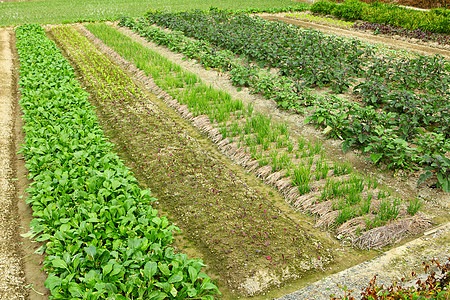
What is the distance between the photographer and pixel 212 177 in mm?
5176

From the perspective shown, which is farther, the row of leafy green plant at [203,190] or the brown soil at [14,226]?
the row of leafy green plant at [203,190]

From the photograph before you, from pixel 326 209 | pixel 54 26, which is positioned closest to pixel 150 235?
pixel 326 209

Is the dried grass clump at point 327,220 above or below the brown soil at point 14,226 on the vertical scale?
above

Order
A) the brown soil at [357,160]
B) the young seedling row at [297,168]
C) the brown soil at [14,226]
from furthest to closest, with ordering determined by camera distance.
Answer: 1. the brown soil at [357,160]
2. the young seedling row at [297,168]
3. the brown soil at [14,226]

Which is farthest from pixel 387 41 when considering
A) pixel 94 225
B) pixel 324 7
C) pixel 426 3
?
pixel 426 3

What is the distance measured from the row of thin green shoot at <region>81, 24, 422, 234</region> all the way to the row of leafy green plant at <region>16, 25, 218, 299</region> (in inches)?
77.3

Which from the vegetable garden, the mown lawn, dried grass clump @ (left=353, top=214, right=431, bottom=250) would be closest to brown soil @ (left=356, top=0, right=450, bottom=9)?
the mown lawn

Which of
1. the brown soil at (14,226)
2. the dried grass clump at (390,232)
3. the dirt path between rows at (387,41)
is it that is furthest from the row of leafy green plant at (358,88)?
the brown soil at (14,226)

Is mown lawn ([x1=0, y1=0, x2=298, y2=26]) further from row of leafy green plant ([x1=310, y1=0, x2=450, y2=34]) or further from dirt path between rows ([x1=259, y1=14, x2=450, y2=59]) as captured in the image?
dirt path between rows ([x1=259, y1=14, x2=450, y2=59])

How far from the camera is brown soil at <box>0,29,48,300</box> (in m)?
3.42

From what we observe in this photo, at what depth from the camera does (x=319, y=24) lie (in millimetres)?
18047

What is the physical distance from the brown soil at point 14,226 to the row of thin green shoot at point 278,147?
3.25 m

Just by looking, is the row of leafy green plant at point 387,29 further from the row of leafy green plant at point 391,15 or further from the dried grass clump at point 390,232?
the dried grass clump at point 390,232

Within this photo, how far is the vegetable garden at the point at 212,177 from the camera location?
3436 millimetres
